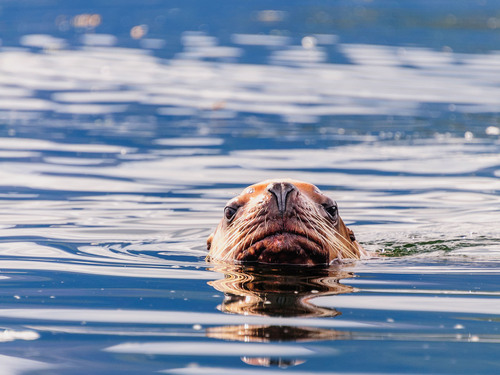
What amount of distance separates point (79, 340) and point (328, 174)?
823cm

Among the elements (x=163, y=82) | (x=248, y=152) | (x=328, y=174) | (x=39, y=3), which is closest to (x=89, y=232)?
(x=328, y=174)

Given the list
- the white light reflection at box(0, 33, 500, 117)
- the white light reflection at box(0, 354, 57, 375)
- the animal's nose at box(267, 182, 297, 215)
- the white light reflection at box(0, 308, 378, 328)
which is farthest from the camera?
the white light reflection at box(0, 33, 500, 117)

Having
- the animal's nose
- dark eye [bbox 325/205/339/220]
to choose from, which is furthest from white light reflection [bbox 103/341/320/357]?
dark eye [bbox 325/205/339/220]

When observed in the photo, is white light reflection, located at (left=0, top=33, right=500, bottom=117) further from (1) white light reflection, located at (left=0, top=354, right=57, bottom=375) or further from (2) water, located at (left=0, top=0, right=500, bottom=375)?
(1) white light reflection, located at (left=0, top=354, right=57, bottom=375)

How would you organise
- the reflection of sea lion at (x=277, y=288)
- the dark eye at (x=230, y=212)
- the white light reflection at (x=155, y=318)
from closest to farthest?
the white light reflection at (x=155, y=318)
the reflection of sea lion at (x=277, y=288)
the dark eye at (x=230, y=212)

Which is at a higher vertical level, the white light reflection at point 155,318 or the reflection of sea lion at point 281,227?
the reflection of sea lion at point 281,227

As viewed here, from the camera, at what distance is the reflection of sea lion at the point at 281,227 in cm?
727

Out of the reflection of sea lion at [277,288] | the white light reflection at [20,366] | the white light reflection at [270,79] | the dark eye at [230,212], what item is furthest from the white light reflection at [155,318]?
the white light reflection at [270,79]

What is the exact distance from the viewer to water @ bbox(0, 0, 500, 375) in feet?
18.1

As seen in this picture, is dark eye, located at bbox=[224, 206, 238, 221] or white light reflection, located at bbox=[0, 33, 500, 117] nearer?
dark eye, located at bbox=[224, 206, 238, 221]

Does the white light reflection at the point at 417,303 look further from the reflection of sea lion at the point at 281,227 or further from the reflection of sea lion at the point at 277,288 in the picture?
the reflection of sea lion at the point at 281,227

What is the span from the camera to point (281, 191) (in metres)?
7.26

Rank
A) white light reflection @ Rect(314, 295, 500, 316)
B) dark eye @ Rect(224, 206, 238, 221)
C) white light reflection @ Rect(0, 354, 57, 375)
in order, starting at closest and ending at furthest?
white light reflection @ Rect(0, 354, 57, 375)
white light reflection @ Rect(314, 295, 500, 316)
dark eye @ Rect(224, 206, 238, 221)

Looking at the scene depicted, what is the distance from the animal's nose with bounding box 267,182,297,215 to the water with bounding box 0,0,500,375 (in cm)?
Answer: 48
